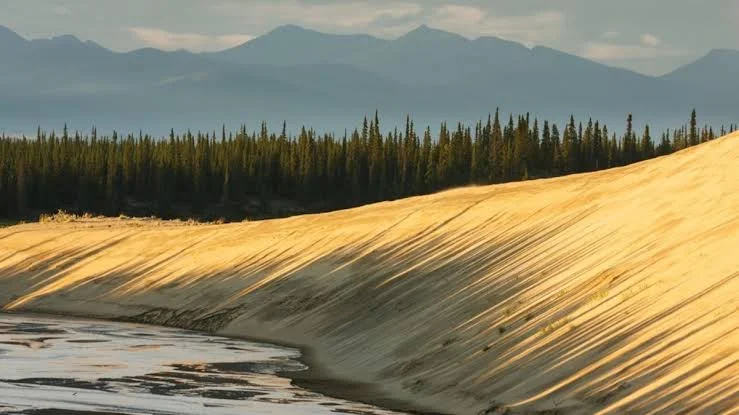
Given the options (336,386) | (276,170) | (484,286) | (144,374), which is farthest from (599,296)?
(276,170)

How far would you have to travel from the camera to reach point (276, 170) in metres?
184

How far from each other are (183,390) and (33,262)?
4465 centimetres

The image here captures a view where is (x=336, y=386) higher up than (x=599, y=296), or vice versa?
(x=599, y=296)

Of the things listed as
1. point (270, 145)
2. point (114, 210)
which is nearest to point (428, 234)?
point (114, 210)

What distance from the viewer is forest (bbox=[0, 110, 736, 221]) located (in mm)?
170000

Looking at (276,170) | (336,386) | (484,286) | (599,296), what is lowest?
(276,170)

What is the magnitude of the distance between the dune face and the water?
7.14 feet

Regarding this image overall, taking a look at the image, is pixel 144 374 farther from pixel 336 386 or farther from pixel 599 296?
pixel 599 296

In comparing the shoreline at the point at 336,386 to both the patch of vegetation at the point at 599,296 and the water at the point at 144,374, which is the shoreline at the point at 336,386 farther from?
the patch of vegetation at the point at 599,296

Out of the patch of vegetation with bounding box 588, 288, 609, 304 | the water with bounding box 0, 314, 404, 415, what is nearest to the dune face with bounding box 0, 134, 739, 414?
the patch of vegetation with bounding box 588, 288, 609, 304

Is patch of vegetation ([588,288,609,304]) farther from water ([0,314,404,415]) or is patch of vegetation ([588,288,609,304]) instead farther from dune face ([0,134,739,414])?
water ([0,314,404,415])

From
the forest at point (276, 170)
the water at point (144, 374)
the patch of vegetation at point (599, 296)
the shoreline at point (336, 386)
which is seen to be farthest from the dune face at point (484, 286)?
the forest at point (276, 170)

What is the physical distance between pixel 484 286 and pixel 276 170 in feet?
458

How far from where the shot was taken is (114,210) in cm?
16575
